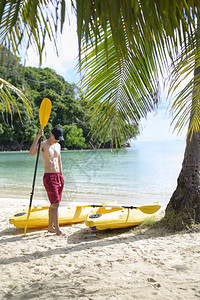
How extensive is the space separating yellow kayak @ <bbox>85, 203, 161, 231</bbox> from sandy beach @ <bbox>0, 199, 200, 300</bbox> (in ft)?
0.52

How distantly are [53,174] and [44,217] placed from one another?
89cm

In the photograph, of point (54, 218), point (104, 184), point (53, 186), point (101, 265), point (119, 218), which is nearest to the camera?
point (101, 265)

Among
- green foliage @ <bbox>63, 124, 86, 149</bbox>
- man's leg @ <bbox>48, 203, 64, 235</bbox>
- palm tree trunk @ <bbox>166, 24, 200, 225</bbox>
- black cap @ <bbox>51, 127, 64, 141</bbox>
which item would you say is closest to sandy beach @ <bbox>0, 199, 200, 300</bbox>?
man's leg @ <bbox>48, 203, 64, 235</bbox>

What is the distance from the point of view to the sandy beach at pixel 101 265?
253 centimetres

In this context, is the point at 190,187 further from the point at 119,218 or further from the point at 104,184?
the point at 104,184

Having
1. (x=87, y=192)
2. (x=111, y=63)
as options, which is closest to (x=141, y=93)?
(x=111, y=63)

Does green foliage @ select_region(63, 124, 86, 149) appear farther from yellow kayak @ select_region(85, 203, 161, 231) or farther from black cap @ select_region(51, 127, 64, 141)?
black cap @ select_region(51, 127, 64, 141)

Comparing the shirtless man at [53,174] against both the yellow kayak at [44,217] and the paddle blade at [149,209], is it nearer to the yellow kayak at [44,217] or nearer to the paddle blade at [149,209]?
the yellow kayak at [44,217]

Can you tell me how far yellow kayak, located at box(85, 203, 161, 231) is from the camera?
14.2ft

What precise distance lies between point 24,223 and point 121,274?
2210 millimetres

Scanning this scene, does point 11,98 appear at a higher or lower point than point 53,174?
higher

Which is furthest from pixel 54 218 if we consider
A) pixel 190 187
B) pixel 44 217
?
pixel 190 187

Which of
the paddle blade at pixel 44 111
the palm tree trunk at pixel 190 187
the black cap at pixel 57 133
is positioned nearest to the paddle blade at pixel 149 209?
the palm tree trunk at pixel 190 187

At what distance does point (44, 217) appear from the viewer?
4785 mm
